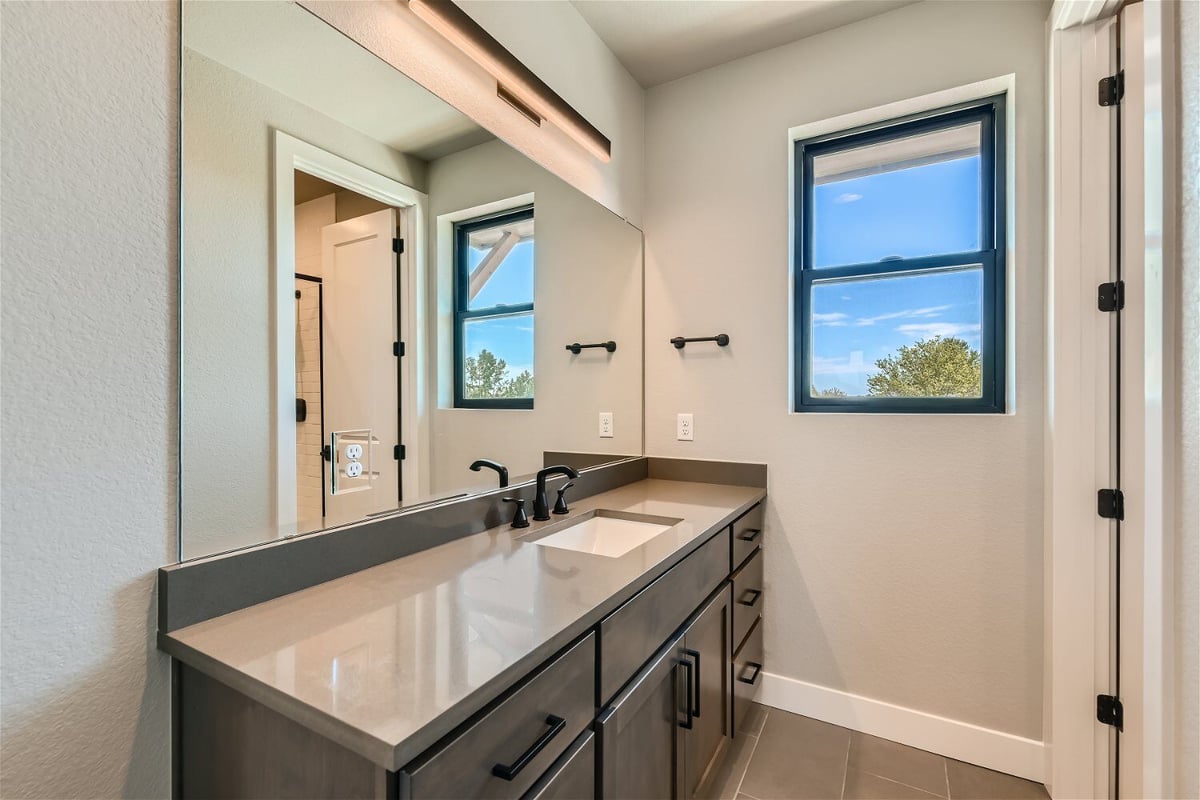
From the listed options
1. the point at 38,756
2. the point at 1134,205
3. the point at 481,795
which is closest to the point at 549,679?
the point at 481,795

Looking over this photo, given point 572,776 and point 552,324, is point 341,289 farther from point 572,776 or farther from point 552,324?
point 572,776

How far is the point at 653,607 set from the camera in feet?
3.93

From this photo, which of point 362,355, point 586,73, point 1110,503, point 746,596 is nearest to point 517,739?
point 362,355

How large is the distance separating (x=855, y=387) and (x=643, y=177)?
1303mm

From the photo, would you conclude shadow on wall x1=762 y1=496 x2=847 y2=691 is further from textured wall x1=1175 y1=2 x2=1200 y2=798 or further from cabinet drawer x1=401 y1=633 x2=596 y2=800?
cabinet drawer x1=401 y1=633 x2=596 y2=800

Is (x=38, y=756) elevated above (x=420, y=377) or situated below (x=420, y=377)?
below

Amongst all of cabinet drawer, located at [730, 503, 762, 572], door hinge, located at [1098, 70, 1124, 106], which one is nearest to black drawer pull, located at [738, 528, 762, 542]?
cabinet drawer, located at [730, 503, 762, 572]

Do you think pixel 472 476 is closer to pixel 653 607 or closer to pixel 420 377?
pixel 420 377

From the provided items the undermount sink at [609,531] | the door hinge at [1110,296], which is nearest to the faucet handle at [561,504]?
the undermount sink at [609,531]

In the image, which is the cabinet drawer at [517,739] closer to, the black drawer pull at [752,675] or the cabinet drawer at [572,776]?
the cabinet drawer at [572,776]

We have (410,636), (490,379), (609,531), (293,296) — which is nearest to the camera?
(410,636)

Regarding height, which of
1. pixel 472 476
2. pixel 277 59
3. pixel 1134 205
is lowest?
pixel 472 476

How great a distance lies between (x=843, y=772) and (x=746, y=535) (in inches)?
31.9

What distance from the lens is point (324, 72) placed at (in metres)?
1.14
